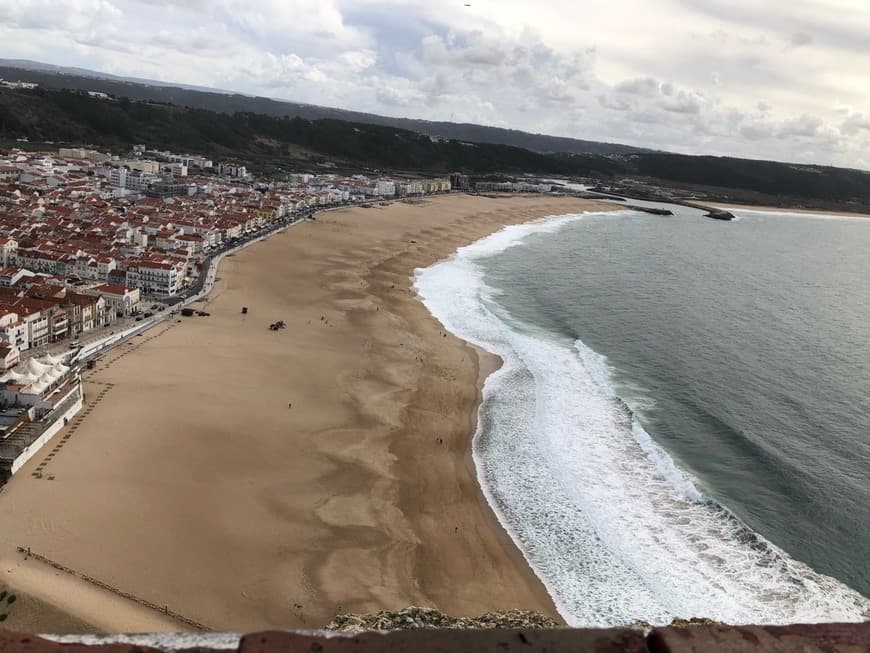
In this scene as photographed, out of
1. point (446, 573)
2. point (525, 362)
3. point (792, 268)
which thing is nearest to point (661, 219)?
point (792, 268)

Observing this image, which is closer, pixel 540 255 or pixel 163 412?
pixel 163 412

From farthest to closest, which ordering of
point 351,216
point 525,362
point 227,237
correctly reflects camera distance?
1. point 351,216
2. point 227,237
3. point 525,362

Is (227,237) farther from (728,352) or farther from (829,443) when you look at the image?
(829,443)

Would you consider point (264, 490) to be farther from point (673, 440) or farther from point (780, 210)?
point (780, 210)

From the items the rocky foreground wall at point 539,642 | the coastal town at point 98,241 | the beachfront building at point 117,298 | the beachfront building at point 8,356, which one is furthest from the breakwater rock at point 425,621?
the beachfront building at point 117,298

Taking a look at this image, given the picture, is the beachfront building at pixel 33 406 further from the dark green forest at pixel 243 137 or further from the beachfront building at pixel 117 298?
the dark green forest at pixel 243 137

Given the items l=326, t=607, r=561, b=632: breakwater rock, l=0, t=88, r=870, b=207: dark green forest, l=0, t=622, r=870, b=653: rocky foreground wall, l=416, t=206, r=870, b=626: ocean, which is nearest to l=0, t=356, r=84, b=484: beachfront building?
l=326, t=607, r=561, b=632: breakwater rock

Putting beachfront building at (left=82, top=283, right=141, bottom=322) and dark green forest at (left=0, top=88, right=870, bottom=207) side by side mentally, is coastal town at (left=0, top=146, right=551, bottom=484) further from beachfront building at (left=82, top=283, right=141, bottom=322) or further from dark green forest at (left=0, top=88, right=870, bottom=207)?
dark green forest at (left=0, top=88, right=870, bottom=207)
